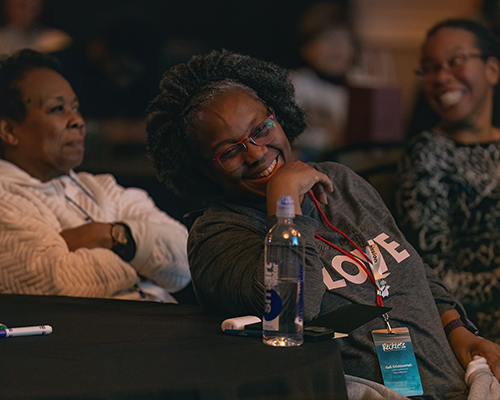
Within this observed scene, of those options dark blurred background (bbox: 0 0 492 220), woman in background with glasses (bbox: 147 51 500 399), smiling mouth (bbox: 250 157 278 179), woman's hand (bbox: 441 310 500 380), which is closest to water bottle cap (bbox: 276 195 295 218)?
woman in background with glasses (bbox: 147 51 500 399)

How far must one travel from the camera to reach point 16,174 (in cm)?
192

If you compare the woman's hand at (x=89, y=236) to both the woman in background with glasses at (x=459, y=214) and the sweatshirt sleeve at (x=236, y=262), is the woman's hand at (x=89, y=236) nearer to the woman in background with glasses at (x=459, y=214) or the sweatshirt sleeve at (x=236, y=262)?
the sweatshirt sleeve at (x=236, y=262)

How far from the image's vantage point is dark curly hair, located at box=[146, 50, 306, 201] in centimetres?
142

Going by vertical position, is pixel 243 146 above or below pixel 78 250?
above

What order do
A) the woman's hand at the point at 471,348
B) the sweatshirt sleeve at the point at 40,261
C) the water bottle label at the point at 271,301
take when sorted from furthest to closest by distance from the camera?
the sweatshirt sleeve at the point at 40,261 < the woman's hand at the point at 471,348 < the water bottle label at the point at 271,301

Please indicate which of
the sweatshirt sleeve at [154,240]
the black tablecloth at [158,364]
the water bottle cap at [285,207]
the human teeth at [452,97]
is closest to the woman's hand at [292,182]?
the water bottle cap at [285,207]

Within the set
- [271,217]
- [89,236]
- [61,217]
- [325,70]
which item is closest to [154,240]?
[89,236]

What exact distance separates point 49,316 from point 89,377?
0.51 meters

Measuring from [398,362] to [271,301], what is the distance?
14.7 inches

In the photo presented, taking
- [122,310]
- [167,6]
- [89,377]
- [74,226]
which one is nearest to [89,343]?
[89,377]

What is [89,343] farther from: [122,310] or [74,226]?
[74,226]

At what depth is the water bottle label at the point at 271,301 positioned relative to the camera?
3.14ft

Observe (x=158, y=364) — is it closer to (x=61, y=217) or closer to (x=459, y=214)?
(x=61, y=217)

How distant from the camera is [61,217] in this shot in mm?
1954
